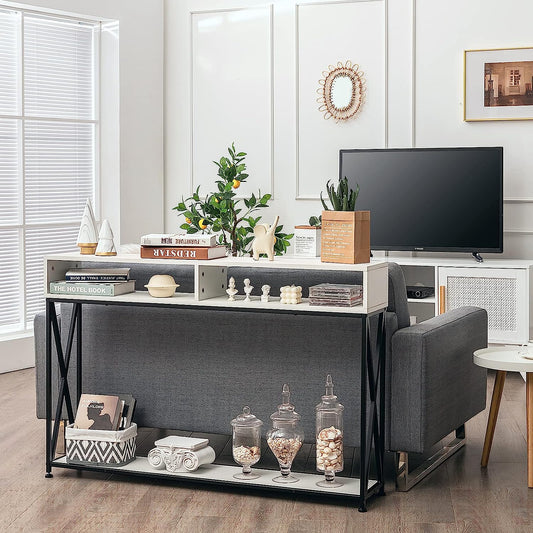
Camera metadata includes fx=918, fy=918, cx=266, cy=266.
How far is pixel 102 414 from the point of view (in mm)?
3596

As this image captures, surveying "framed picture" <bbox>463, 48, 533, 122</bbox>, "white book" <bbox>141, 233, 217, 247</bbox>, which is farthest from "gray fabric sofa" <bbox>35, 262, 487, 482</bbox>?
"framed picture" <bbox>463, 48, 533, 122</bbox>

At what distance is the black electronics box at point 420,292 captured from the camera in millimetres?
5945

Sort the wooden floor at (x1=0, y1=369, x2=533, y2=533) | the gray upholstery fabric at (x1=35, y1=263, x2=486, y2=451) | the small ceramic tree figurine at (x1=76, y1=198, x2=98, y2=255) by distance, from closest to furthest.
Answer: the wooden floor at (x1=0, y1=369, x2=533, y2=533) < the gray upholstery fabric at (x1=35, y1=263, x2=486, y2=451) < the small ceramic tree figurine at (x1=76, y1=198, x2=98, y2=255)

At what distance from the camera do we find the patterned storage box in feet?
11.7

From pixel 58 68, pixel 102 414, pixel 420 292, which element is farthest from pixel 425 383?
pixel 58 68

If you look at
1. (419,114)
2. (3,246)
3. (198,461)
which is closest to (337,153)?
(419,114)

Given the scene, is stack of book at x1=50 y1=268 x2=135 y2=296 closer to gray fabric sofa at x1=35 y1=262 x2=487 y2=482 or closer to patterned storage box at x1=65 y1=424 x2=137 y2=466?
gray fabric sofa at x1=35 y1=262 x2=487 y2=482

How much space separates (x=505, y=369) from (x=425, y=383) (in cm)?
34

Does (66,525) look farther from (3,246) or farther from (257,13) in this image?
(257,13)

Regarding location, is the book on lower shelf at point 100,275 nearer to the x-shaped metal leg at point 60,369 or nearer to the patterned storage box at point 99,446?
the x-shaped metal leg at point 60,369

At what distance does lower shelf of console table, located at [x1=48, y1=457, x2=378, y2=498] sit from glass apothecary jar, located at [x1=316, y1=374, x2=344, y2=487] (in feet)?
0.21

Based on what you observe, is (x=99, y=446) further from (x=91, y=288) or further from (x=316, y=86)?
(x=316, y=86)

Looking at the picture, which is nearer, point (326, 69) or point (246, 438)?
point (246, 438)

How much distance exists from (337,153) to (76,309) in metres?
3.36
